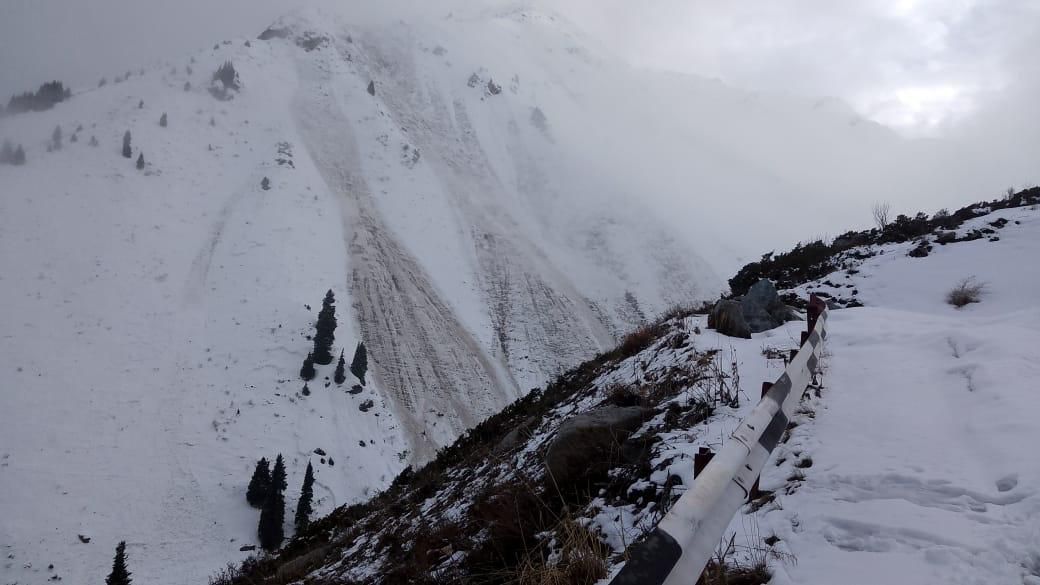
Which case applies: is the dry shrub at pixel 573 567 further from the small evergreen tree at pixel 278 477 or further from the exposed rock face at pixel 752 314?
the small evergreen tree at pixel 278 477

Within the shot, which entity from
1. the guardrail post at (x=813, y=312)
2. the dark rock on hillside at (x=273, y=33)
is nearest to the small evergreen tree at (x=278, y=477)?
the guardrail post at (x=813, y=312)

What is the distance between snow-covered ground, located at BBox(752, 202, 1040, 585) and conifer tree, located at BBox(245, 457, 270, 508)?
3755cm

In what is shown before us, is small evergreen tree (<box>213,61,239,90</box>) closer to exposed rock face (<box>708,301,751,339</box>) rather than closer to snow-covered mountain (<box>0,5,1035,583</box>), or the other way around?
snow-covered mountain (<box>0,5,1035,583</box>)

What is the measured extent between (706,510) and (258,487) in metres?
39.9

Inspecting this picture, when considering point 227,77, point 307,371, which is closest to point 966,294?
point 307,371

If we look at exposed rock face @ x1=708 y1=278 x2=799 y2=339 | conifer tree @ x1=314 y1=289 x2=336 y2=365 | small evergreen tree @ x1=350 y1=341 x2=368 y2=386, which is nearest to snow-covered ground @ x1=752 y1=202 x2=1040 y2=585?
exposed rock face @ x1=708 y1=278 x2=799 y2=339

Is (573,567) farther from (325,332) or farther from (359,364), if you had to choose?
(325,332)

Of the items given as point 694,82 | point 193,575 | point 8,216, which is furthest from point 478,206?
point 694,82

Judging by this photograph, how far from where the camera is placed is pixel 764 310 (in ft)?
28.2

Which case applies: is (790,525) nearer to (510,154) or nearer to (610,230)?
(610,230)

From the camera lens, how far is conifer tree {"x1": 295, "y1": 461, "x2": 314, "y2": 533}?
33.7m

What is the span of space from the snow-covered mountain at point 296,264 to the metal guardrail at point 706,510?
33899mm

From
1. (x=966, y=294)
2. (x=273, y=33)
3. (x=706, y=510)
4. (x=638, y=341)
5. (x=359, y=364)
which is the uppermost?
(x=273, y=33)

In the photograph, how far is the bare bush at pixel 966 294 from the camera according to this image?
9508 millimetres
